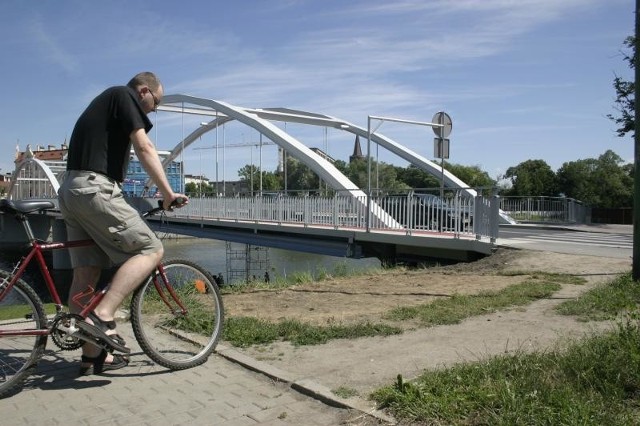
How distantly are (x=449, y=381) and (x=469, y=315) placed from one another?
225 cm

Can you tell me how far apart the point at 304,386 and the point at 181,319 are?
150 cm

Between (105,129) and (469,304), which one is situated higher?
(105,129)

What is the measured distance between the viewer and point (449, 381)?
3.08m

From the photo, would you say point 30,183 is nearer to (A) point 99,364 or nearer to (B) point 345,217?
(B) point 345,217

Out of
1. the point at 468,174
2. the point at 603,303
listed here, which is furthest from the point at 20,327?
the point at 468,174

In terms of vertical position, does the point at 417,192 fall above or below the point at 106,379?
above

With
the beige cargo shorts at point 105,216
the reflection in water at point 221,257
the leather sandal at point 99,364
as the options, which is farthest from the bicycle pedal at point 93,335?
the reflection in water at point 221,257

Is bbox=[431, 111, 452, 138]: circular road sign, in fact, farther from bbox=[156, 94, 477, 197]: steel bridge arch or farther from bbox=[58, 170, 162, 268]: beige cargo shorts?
bbox=[58, 170, 162, 268]: beige cargo shorts

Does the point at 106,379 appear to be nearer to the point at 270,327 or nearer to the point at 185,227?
the point at 270,327

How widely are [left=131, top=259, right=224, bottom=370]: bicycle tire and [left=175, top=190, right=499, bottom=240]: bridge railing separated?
8.84 meters

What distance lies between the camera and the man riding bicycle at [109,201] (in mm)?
3420

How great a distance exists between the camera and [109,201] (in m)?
3.42

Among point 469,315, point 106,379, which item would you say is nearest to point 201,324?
point 106,379

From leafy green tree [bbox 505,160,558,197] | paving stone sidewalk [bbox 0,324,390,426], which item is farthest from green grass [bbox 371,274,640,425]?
leafy green tree [bbox 505,160,558,197]
